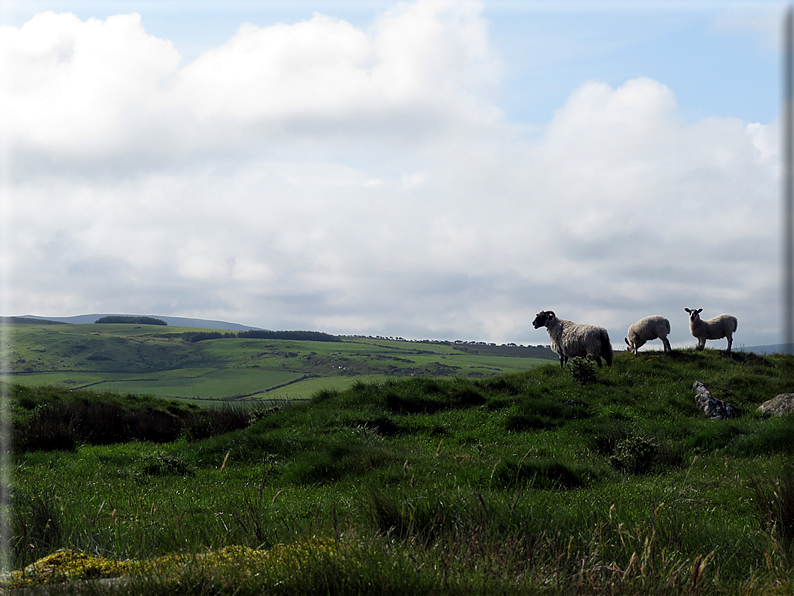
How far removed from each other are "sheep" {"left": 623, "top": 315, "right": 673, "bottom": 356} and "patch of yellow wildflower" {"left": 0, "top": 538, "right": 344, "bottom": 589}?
25.2m

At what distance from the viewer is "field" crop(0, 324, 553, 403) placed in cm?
9538

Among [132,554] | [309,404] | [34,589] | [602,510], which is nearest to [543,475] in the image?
[602,510]

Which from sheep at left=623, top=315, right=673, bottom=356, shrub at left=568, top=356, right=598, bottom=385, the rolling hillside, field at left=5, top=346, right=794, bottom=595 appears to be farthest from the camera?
the rolling hillside

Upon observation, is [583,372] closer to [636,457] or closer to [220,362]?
[636,457]

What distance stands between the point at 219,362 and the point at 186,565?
151616 mm

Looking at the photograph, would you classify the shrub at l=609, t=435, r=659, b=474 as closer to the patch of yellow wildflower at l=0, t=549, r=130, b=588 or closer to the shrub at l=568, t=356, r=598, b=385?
the shrub at l=568, t=356, r=598, b=385

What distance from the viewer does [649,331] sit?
26.7 metres

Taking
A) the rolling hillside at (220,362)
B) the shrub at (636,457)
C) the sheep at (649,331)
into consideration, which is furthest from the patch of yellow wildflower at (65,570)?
the rolling hillside at (220,362)

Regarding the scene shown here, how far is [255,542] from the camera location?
14.1 ft

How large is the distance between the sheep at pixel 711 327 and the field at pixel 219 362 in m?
49.9

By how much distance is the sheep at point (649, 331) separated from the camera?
26438 mm

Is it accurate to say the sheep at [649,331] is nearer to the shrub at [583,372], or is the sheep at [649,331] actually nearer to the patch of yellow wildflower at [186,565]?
the shrub at [583,372]

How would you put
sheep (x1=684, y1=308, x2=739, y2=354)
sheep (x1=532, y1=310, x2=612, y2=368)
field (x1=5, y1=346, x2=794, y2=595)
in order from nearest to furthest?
field (x1=5, y1=346, x2=794, y2=595) → sheep (x1=532, y1=310, x2=612, y2=368) → sheep (x1=684, y1=308, x2=739, y2=354)

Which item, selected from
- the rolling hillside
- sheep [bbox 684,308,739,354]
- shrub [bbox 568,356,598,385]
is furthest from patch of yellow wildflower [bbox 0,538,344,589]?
the rolling hillside
